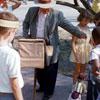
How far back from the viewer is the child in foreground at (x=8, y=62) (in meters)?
2.39

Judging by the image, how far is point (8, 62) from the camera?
2381 millimetres

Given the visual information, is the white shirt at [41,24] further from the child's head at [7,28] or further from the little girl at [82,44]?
the child's head at [7,28]

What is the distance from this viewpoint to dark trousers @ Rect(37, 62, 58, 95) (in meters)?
4.51

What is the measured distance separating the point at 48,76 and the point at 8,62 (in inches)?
87.0

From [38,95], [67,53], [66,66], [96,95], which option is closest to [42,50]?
[96,95]

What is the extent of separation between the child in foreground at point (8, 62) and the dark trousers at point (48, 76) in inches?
79.3

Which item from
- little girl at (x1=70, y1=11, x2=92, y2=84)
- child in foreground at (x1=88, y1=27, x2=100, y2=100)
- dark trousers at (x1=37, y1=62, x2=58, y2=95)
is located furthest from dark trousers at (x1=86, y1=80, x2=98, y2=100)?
little girl at (x1=70, y1=11, x2=92, y2=84)

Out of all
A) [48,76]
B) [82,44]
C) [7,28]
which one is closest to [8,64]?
[7,28]

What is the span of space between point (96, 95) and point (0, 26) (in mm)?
1378

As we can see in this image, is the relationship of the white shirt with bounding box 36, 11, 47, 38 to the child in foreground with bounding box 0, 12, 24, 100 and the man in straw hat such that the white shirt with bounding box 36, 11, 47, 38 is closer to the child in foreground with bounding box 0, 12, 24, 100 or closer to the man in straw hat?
the man in straw hat

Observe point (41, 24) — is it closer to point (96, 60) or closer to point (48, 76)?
point (48, 76)

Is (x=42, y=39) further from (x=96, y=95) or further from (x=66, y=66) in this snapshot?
(x=66, y=66)

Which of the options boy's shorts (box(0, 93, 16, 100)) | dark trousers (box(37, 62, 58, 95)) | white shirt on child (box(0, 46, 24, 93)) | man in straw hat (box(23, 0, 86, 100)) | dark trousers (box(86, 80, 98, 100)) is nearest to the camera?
white shirt on child (box(0, 46, 24, 93))

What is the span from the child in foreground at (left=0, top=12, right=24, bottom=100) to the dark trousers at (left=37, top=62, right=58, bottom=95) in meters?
2.01
